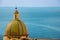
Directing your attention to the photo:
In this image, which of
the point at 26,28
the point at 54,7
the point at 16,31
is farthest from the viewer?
the point at 54,7

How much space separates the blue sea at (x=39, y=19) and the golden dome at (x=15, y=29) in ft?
1.10

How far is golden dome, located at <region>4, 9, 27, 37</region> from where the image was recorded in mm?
3764

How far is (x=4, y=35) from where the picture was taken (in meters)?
3.87

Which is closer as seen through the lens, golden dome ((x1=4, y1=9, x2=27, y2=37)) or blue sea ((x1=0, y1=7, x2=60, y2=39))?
golden dome ((x1=4, y1=9, x2=27, y2=37))

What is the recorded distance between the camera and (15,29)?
3773mm

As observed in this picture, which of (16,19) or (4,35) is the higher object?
(16,19)

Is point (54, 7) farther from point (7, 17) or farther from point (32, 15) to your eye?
point (7, 17)

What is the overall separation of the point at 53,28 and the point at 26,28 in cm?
59

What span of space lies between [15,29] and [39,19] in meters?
0.71

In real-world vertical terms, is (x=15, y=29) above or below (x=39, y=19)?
below

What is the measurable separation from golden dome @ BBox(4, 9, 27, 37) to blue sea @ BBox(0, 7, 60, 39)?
1.10ft

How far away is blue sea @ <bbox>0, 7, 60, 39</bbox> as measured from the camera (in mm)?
4219

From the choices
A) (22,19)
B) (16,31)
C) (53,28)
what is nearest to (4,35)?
(16,31)

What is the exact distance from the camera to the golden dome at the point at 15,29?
12.3 ft
